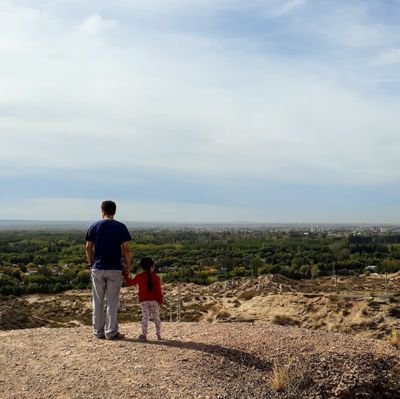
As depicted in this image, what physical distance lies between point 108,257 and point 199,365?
87.6 inches

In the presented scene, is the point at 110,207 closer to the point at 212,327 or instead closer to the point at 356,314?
the point at 212,327

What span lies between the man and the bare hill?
75 centimetres

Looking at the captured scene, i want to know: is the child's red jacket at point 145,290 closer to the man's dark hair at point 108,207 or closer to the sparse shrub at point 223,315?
the man's dark hair at point 108,207

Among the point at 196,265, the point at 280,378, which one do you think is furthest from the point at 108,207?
the point at 196,265

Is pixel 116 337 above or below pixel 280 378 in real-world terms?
above

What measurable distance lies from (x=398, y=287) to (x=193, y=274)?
23527mm

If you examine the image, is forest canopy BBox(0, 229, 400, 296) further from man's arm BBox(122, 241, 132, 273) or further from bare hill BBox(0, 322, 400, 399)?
man's arm BBox(122, 241, 132, 273)

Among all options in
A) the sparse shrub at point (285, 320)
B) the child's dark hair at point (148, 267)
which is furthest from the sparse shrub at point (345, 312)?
the child's dark hair at point (148, 267)

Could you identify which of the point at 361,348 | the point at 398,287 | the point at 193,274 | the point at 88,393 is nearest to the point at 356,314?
the point at 361,348

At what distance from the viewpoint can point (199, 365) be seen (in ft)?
29.5

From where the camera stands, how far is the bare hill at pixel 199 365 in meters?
8.07

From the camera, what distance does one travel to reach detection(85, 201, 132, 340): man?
31.2ft

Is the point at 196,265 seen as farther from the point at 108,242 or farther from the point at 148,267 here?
the point at 108,242

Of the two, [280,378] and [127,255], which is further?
[127,255]
